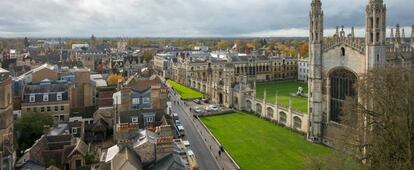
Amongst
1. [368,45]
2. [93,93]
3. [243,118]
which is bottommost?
[243,118]

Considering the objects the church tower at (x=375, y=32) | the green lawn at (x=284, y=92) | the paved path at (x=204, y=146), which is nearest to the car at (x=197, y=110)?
the paved path at (x=204, y=146)

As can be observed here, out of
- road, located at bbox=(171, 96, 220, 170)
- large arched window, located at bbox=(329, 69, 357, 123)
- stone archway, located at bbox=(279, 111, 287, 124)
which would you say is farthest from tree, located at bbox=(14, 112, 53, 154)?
large arched window, located at bbox=(329, 69, 357, 123)

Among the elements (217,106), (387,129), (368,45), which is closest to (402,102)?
(387,129)

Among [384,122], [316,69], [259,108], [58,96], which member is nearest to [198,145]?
[316,69]

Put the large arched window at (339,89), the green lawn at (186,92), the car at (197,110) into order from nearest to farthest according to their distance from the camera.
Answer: the large arched window at (339,89) < the car at (197,110) < the green lawn at (186,92)

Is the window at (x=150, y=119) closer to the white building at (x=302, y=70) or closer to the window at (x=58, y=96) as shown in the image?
the window at (x=58, y=96)

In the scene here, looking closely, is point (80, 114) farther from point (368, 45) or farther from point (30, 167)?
point (368, 45)

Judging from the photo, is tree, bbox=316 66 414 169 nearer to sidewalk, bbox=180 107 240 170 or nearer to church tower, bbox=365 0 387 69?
church tower, bbox=365 0 387 69
